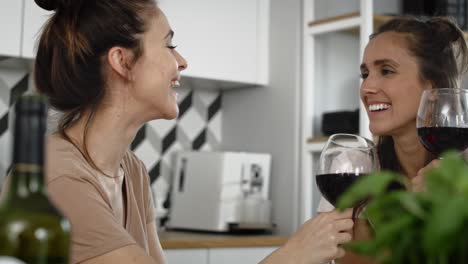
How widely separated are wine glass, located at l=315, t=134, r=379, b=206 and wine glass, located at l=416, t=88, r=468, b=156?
0.15 metres

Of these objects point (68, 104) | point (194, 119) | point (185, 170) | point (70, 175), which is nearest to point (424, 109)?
point (70, 175)

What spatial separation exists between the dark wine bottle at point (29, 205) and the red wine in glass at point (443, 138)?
3.09 ft

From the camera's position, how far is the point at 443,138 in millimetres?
1356

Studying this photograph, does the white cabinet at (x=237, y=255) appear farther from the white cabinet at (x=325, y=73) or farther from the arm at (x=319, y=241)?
the arm at (x=319, y=241)

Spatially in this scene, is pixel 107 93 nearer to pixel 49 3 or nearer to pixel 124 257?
pixel 49 3

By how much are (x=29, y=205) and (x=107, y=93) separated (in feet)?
3.96

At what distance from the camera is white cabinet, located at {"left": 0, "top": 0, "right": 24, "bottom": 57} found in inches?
121

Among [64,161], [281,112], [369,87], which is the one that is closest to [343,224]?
[64,161]

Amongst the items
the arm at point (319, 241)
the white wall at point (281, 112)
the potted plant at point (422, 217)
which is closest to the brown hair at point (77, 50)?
the arm at point (319, 241)

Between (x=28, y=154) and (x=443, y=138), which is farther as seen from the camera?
(x=443, y=138)

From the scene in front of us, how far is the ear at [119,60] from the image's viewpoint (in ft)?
5.69

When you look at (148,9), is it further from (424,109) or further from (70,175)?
(424,109)

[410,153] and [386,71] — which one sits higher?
[386,71]

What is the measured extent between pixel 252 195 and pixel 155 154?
55 cm
